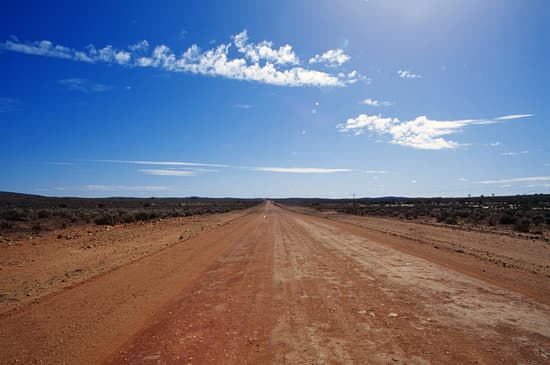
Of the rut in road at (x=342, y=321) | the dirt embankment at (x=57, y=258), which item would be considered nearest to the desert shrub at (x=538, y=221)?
the rut in road at (x=342, y=321)

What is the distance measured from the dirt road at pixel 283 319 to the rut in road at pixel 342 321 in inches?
0.8

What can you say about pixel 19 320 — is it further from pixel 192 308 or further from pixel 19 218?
pixel 19 218

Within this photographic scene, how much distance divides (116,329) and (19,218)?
25.6 m

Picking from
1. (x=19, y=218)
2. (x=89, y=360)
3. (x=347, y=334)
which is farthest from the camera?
(x=19, y=218)

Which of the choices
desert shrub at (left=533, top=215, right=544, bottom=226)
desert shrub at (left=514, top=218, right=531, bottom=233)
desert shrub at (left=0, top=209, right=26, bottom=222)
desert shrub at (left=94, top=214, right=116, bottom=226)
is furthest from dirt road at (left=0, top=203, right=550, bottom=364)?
desert shrub at (left=0, top=209, right=26, bottom=222)

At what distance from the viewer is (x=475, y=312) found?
6473 mm

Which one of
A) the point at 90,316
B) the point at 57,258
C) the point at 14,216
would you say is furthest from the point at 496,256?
the point at 14,216

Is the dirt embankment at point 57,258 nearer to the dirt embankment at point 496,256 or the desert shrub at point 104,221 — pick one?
the desert shrub at point 104,221

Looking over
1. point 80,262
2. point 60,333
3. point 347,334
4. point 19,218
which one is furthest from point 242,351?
point 19,218

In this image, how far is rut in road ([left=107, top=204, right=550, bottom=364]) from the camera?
479 cm

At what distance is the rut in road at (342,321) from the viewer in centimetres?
479

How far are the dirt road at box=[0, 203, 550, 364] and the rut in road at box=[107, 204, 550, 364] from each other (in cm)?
2

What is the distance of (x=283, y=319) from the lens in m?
6.15

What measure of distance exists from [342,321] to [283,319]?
3.28ft
